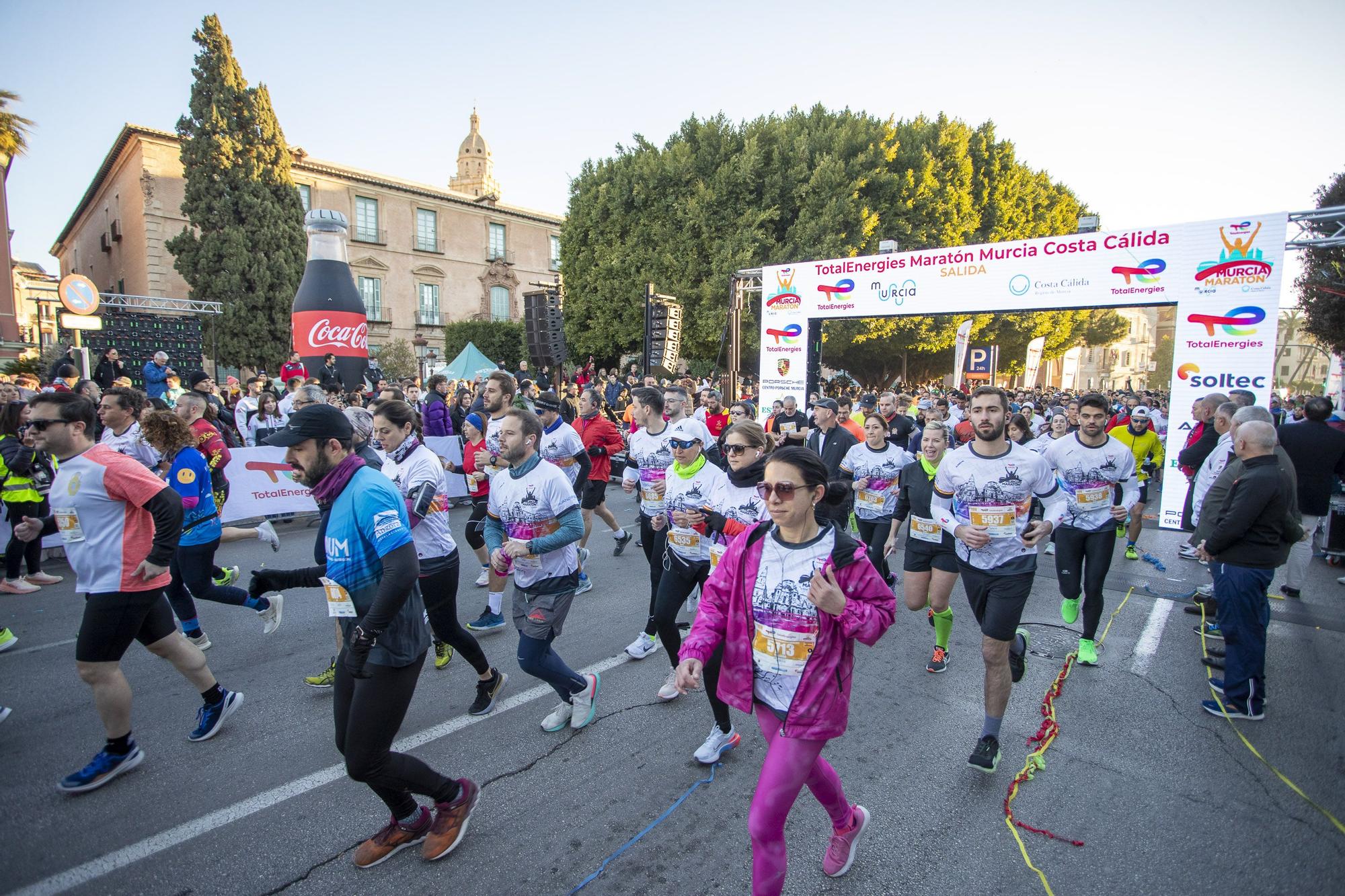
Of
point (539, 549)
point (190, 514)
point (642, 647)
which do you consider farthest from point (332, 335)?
point (539, 549)

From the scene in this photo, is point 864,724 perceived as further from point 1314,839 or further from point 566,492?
point 566,492

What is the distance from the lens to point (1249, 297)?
33.9 feet

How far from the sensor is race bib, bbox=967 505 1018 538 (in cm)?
383

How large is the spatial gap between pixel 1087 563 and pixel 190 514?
6560mm

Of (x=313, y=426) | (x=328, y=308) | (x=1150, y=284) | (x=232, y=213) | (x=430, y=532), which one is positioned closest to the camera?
(x=313, y=426)

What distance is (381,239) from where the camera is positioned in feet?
126

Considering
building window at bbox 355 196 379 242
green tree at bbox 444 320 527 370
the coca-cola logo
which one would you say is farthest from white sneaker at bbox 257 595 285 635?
building window at bbox 355 196 379 242

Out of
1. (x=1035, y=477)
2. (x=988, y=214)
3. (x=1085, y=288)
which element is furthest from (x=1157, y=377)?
(x=1035, y=477)

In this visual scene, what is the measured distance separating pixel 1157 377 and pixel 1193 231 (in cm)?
8486

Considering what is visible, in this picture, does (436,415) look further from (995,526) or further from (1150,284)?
(1150,284)

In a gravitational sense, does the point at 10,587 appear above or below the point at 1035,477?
below

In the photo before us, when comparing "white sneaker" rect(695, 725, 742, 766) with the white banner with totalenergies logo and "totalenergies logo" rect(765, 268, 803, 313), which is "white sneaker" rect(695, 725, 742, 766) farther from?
"totalenergies logo" rect(765, 268, 803, 313)

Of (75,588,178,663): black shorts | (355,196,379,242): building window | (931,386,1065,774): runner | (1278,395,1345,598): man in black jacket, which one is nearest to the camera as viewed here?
(75,588,178,663): black shorts

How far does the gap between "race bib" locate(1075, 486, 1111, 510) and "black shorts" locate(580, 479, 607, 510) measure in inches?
187
